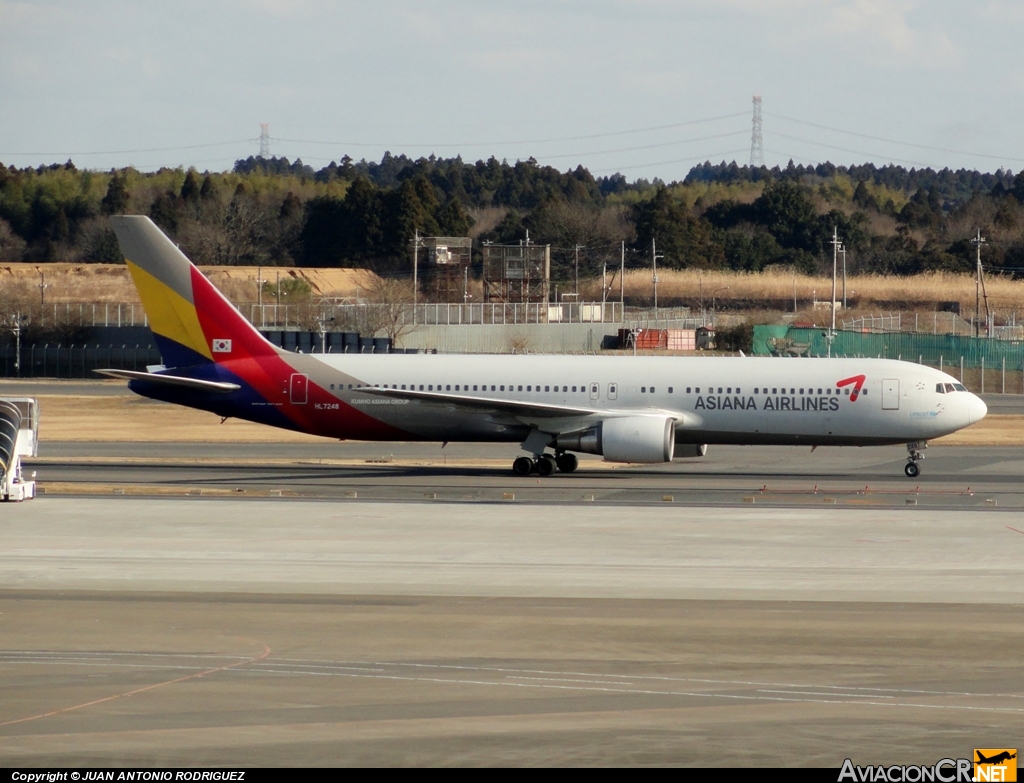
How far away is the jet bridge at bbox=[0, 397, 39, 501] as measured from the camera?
3045cm

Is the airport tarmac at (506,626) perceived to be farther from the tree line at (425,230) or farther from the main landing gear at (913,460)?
the tree line at (425,230)

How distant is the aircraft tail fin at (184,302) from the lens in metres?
38.5

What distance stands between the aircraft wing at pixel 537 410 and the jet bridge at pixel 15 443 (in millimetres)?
9982

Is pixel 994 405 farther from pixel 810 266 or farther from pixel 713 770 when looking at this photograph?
pixel 810 266

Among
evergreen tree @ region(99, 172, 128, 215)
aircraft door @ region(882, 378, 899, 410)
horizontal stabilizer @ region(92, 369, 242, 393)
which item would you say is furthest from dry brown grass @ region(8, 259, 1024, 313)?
aircraft door @ region(882, 378, 899, 410)

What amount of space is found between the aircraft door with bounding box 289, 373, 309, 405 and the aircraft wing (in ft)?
7.04

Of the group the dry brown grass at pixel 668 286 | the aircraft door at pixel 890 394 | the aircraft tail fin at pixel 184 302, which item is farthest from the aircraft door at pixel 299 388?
the dry brown grass at pixel 668 286

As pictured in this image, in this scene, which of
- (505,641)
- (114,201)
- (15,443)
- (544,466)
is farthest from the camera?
(114,201)

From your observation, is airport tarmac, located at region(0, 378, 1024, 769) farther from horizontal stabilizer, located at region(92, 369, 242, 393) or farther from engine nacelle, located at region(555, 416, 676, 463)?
horizontal stabilizer, located at region(92, 369, 242, 393)

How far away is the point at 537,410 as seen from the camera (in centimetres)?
3706

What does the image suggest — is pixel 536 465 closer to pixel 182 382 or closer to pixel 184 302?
pixel 182 382

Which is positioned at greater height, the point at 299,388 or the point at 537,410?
the point at 299,388

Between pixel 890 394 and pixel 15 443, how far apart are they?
2321 cm

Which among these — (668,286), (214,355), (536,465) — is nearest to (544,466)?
(536,465)
